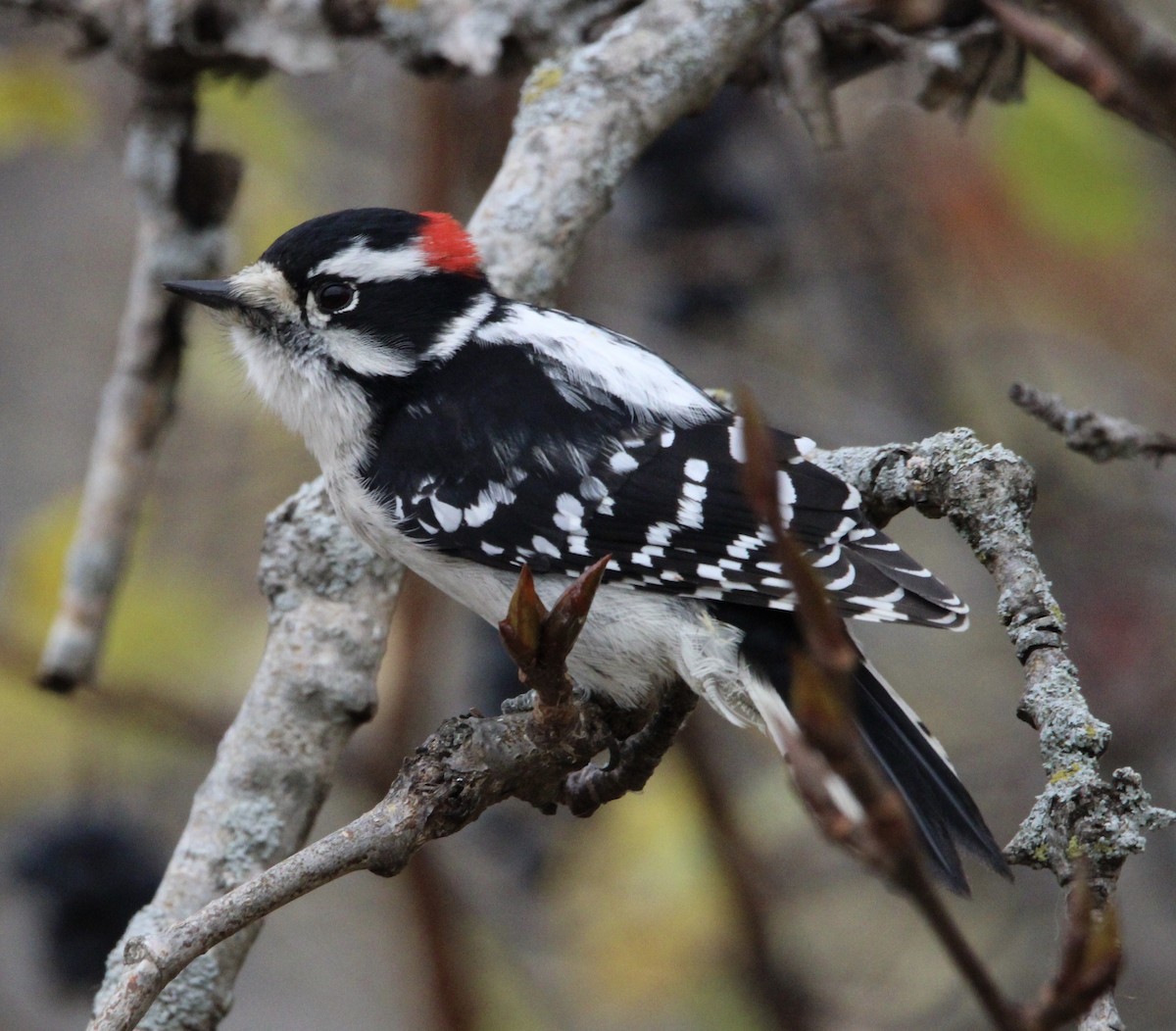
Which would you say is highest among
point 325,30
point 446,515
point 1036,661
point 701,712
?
point 1036,661

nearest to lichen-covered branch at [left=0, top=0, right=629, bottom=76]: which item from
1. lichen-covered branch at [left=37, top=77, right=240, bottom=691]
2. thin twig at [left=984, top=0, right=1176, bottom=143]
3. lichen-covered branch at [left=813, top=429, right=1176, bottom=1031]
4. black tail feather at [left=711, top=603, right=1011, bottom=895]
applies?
lichen-covered branch at [left=37, top=77, right=240, bottom=691]

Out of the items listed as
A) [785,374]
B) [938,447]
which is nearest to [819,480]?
[938,447]

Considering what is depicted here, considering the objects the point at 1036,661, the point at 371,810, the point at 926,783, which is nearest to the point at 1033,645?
the point at 1036,661

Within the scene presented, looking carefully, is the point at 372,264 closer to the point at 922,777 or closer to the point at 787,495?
the point at 787,495

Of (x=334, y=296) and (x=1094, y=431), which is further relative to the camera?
(x=334, y=296)

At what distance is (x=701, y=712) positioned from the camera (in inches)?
150

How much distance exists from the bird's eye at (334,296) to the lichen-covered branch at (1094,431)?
1.22 m

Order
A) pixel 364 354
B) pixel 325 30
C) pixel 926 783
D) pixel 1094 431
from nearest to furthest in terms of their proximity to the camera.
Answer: pixel 926 783, pixel 1094 431, pixel 364 354, pixel 325 30

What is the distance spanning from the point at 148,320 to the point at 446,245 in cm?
77

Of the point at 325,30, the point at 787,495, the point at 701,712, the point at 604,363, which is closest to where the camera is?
the point at 787,495

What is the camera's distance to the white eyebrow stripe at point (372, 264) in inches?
100

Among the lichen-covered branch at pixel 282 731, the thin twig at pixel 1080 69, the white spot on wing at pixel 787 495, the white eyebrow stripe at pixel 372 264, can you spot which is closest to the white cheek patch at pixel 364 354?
the white eyebrow stripe at pixel 372 264

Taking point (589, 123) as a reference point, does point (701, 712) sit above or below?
below

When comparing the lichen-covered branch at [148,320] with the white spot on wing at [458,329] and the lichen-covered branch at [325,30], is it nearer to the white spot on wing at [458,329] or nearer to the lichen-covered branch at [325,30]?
the lichen-covered branch at [325,30]
